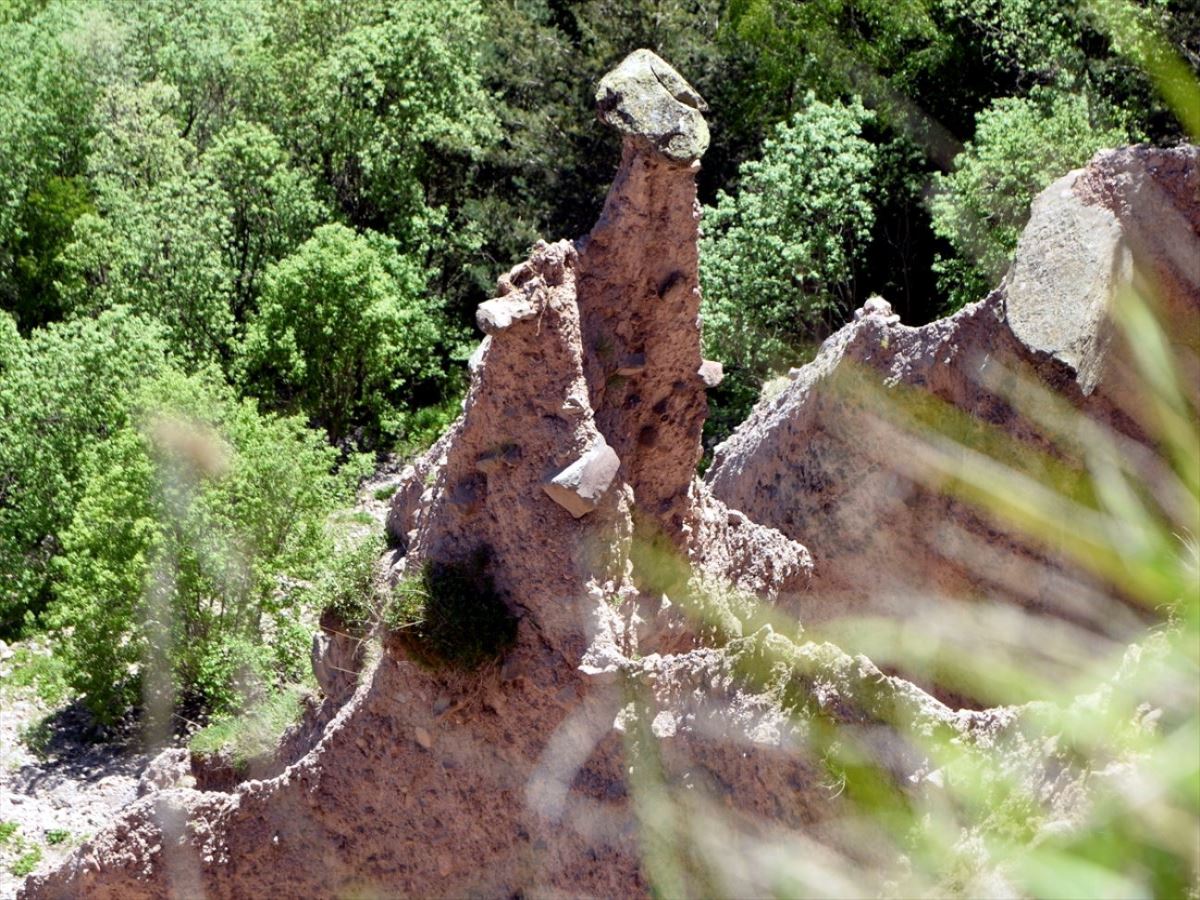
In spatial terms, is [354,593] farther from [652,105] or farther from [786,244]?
[786,244]

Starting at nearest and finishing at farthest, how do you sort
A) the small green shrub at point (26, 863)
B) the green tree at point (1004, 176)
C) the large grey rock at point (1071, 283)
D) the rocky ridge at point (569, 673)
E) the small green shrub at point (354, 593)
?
the rocky ridge at point (569, 673) < the small green shrub at point (354, 593) < the large grey rock at point (1071, 283) < the small green shrub at point (26, 863) < the green tree at point (1004, 176)

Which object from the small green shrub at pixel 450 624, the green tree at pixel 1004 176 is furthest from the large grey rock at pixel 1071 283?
the green tree at pixel 1004 176

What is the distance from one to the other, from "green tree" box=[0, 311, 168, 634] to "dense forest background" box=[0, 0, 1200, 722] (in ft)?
0.20

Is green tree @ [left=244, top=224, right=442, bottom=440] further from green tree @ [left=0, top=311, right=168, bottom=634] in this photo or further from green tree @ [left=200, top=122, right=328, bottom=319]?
green tree @ [left=0, top=311, right=168, bottom=634]

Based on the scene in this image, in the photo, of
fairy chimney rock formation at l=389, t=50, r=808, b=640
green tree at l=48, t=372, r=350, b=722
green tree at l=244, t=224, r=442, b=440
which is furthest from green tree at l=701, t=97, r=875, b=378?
fairy chimney rock formation at l=389, t=50, r=808, b=640

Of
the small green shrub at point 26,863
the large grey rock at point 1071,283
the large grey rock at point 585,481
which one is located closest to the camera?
the large grey rock at point 585,481

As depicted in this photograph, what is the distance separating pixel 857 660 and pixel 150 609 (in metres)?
17.5

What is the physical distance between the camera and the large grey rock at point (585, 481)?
10.7 m

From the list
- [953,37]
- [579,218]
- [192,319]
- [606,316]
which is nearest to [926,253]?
Answer: [953,37]

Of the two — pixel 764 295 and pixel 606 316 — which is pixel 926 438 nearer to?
pixel 606 316

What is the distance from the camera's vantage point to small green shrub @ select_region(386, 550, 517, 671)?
1105 cm

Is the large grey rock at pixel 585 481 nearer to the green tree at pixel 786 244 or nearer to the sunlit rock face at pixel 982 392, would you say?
the sunlit rock face at pixel 982 392

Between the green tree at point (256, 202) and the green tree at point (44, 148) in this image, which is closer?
the green tree at point (256, 202)

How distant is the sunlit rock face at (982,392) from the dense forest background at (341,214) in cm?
800
